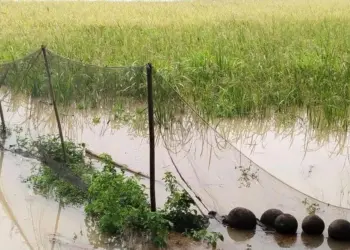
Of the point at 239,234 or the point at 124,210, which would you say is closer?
the point at 124,210

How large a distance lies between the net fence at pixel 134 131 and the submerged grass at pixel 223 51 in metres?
0.09

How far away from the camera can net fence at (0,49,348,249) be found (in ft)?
13.9

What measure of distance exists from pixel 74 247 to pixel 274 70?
4.33 metres

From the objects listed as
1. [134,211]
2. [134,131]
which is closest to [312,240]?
[134,211]

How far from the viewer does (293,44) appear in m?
9.01

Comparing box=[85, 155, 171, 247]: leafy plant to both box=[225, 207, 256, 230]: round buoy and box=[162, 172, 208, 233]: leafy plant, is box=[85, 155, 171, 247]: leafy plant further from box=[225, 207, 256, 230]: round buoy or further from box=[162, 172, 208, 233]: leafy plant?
box=[225, 207, 256, 230]: round buoy

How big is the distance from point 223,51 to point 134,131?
4.13m

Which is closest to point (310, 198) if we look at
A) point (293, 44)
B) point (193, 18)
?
point (293, 44)

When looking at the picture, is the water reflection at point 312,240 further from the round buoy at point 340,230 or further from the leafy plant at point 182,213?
the leafy plant at point 182,213

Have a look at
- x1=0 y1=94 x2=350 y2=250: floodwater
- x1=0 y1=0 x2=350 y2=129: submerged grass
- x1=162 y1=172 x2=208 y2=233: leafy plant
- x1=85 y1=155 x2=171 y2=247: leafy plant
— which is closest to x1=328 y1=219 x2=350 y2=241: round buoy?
x1=0 y1=94 x2=350 y2=250: floodwater

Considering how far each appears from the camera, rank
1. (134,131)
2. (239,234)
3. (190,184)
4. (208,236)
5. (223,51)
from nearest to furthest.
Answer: (208,236), (239,234), (190,184), (134,131), (223,51)

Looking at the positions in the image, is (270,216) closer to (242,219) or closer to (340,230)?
(242,219)

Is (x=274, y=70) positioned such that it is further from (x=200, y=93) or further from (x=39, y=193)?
(x=39, y=193)

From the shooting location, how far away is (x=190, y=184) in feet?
13.8
